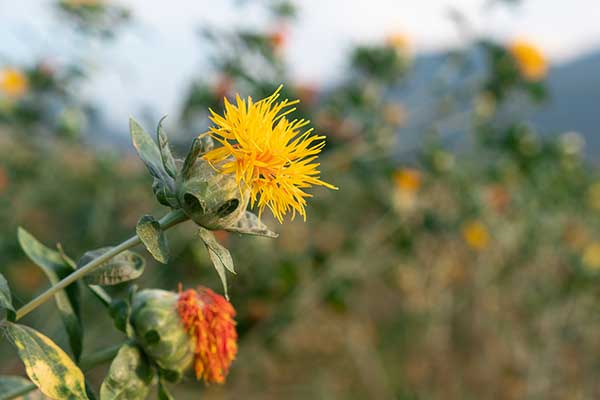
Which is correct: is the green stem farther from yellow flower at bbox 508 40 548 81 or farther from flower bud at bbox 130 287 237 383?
yellow flower at bbox 508 40 548 81

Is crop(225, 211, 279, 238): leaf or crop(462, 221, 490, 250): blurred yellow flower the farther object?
crop(462, 221, 490, 250): blurred yellow flower

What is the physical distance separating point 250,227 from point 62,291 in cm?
29

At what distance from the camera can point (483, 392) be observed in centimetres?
461

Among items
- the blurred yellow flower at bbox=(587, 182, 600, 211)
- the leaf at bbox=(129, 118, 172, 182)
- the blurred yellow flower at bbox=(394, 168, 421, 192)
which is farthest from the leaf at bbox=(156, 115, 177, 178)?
the blurred yellow flower at bbox=(587, 182, 600, 211)

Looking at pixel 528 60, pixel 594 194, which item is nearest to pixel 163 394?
pixel 528 60

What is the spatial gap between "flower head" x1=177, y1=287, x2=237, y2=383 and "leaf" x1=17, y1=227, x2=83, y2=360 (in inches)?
5.4

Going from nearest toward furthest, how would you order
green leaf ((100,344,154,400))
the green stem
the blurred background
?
1. the green stem
2. green leaf ((100,344,154,400))
3. the blurred background

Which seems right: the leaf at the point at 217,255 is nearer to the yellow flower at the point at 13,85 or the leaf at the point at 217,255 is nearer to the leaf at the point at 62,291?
the leaf at the point at 62,291

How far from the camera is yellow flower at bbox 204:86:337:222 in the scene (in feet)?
2.31

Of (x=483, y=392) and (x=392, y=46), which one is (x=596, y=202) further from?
(x=392, y=46)

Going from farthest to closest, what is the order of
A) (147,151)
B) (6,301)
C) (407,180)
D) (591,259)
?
1. (591,259)
2. (407,180)
3. (147,151)
4. (6,301)

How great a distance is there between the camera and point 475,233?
11.9 feet

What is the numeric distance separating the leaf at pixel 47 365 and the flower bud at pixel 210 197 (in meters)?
0.22

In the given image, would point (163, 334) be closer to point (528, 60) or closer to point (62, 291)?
point (62, 291)
